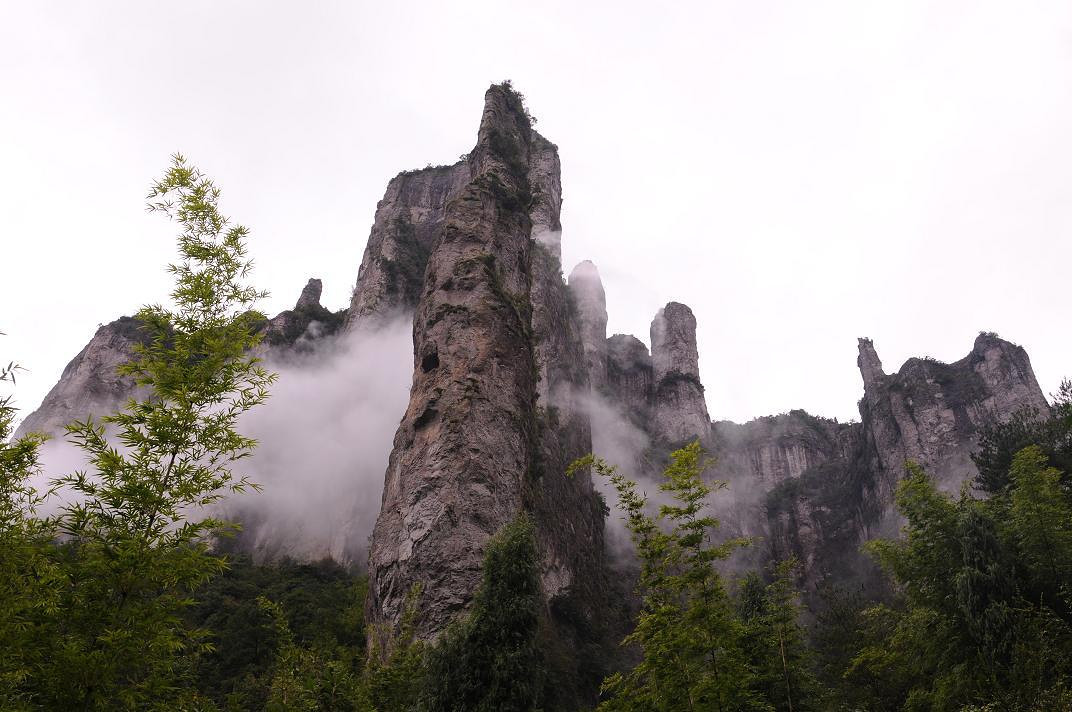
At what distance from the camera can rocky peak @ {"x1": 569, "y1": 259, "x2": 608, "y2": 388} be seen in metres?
73.9

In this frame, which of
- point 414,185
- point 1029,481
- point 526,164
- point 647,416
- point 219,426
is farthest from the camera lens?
point 414,185

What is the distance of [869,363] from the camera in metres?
70.9

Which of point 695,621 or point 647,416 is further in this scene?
point 647,416

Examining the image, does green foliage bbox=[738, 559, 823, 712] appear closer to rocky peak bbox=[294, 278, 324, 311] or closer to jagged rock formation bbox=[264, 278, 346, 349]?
jagged rock formation bbox=[264, 278, 346, 349]

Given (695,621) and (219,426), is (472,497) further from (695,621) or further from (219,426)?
(219,426)

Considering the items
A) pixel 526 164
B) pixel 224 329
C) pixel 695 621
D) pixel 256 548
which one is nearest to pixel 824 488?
pixel 526 164

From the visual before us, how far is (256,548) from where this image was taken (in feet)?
189

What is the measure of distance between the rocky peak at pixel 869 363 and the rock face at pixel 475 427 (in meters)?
40.8

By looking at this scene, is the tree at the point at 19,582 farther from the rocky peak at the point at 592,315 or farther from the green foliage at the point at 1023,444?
the rocky peak at the point at 592,315

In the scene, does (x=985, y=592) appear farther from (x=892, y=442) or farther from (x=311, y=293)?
(x=311, y=293)

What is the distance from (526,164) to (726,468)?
50.4m

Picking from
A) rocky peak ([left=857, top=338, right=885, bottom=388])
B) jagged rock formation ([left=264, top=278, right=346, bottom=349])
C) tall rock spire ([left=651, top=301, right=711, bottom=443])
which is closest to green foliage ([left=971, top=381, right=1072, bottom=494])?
rocky peak ([left=857, top=338, right=885, bottom=388])

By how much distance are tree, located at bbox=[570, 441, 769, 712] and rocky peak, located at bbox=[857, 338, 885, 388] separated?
66.6m

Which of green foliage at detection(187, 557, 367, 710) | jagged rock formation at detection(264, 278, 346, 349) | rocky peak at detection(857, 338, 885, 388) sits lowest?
green foliage at detection(187, 557, 367, 710)
